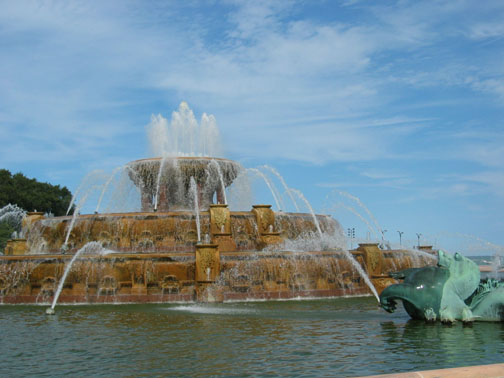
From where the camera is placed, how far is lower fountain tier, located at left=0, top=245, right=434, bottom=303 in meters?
18.3

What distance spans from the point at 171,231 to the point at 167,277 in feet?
14.2

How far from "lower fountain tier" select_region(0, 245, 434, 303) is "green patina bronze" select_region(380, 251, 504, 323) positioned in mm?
7171

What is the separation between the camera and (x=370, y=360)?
27.3 feet

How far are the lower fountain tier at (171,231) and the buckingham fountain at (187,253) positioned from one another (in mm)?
41

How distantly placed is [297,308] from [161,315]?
3.72 meters

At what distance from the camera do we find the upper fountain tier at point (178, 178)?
29547mm

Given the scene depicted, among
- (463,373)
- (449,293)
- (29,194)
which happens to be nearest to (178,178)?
(449,293)

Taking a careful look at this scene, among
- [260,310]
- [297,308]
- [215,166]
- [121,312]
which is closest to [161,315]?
[121,312]

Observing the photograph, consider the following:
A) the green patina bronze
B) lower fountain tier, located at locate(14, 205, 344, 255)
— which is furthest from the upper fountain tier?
the green patina bronze

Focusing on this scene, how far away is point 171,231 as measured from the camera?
22781 mm

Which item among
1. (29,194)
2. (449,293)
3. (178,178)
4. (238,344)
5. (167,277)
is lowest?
(238,344)

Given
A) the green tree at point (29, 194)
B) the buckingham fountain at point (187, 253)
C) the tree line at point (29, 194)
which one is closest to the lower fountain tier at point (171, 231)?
the buckingham fountain at point (187, 253)

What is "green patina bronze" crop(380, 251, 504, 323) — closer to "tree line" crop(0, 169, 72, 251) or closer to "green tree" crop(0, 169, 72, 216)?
"tree line" crop(0, 169, 72, 251)

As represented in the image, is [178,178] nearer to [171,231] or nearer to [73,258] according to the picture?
[171,231]
